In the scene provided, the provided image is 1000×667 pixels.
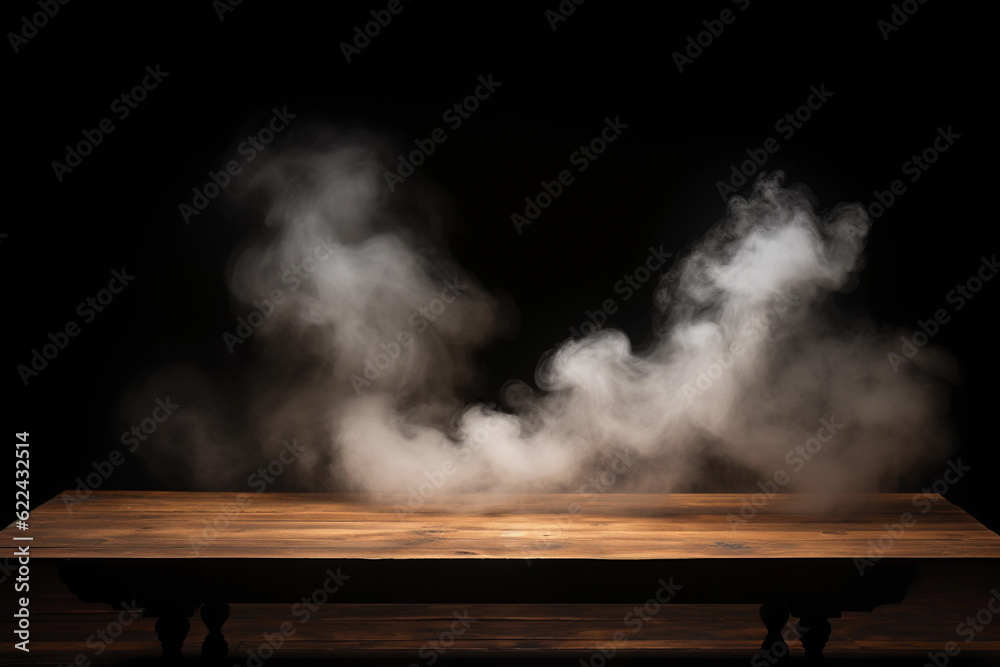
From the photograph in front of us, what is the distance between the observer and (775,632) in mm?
2656

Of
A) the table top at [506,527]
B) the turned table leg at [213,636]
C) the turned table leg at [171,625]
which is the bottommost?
the turned table leg at [213,636]

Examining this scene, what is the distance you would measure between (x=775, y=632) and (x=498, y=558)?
1083 millimetres

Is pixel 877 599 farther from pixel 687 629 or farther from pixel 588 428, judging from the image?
pixel 588 428

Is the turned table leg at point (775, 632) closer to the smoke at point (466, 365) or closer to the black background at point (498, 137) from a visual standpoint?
the smoke at point (466, 365)

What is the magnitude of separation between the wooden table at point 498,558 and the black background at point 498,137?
4.71ft

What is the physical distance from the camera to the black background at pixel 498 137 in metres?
3.70

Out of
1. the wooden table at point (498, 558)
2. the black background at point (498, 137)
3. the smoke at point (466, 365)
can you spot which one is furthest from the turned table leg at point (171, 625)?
the black background at point (498, 137)

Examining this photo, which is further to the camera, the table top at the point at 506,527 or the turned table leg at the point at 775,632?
the turned table leg at the point at 775,632

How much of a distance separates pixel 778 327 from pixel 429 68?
6.52ft

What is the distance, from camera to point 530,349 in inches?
152

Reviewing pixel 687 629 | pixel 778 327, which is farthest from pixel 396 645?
pixel 778 327

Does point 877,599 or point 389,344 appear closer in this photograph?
point 877,599

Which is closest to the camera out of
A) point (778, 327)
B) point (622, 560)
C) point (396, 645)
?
point (622, 560)

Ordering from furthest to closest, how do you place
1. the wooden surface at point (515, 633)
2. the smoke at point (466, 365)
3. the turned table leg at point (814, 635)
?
the smoke at point (466, 365)
the wooden surface at point (515, 633)
the turned table leg at point (814, 635)
